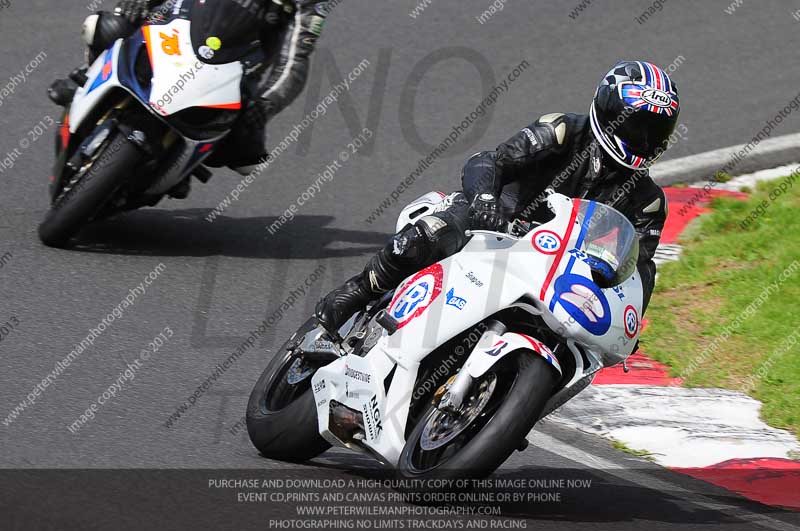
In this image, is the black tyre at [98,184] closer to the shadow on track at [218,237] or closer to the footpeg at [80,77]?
the shadow on track at [218,237]

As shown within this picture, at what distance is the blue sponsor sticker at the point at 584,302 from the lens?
4.93 metres

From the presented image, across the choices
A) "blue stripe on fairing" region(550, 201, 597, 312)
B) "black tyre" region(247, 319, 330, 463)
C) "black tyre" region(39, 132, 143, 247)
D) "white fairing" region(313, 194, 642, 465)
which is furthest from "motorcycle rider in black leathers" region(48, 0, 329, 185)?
"blue stripe on fairing" region(550, 201, 597, 312)

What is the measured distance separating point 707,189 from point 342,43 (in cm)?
359

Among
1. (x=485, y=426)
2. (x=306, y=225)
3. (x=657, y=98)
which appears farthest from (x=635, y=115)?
(x=306, y=225)

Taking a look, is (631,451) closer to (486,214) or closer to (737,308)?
(486,214)

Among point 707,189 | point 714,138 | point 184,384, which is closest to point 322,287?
point 184,384

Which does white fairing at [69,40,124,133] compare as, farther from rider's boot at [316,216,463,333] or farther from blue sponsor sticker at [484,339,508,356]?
blue sponsor sticker at [484,339,508,356]

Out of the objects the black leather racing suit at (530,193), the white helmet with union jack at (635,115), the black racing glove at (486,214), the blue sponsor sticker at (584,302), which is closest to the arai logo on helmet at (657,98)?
the white helmet with union jack at (635,115)

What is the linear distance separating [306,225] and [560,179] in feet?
11.6

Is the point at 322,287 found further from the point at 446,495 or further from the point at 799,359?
the point at 446,495

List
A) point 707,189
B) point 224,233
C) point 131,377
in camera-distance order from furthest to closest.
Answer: point 707,189
point 224,233
point 131,377

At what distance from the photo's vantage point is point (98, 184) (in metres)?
7.76

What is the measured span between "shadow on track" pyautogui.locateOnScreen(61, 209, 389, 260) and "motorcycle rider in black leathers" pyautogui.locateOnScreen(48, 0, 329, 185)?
0.37 m

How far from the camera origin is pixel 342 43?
12.0 m
